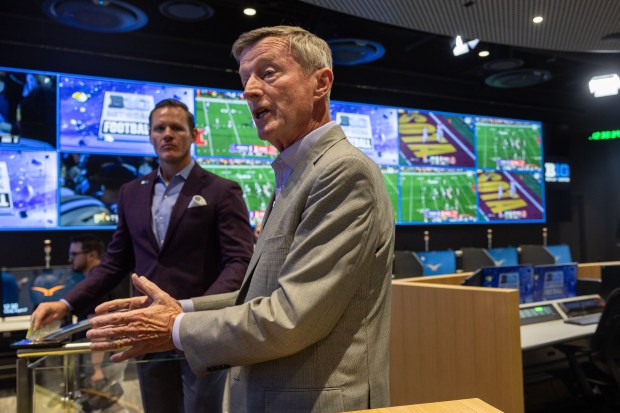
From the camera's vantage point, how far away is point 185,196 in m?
1.97

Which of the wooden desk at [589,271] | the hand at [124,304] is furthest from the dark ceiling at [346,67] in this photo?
the hand at [124,304]

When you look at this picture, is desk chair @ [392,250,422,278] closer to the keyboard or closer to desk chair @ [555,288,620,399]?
the keyboard

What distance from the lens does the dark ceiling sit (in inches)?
229

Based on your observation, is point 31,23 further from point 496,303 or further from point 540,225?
point 540,225

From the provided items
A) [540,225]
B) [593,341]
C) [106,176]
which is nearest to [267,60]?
[593,341]

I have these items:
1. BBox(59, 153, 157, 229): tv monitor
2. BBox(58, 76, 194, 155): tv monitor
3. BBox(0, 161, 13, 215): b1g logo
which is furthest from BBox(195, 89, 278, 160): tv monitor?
BBox(0, 161, 13, 215): b1g logo

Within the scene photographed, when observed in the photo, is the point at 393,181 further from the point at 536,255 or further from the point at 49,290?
the point at 49,290

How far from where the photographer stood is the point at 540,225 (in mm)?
9492

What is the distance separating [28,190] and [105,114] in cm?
110

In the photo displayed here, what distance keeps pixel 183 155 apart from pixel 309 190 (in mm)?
1046

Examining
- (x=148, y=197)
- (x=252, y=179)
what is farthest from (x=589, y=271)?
(x=148, y=197)

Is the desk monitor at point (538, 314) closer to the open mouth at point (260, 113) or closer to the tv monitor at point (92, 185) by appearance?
the open mouth at point (260, 113)

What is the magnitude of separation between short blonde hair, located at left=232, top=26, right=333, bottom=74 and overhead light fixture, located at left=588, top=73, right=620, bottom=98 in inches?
327

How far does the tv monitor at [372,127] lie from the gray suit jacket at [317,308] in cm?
634
